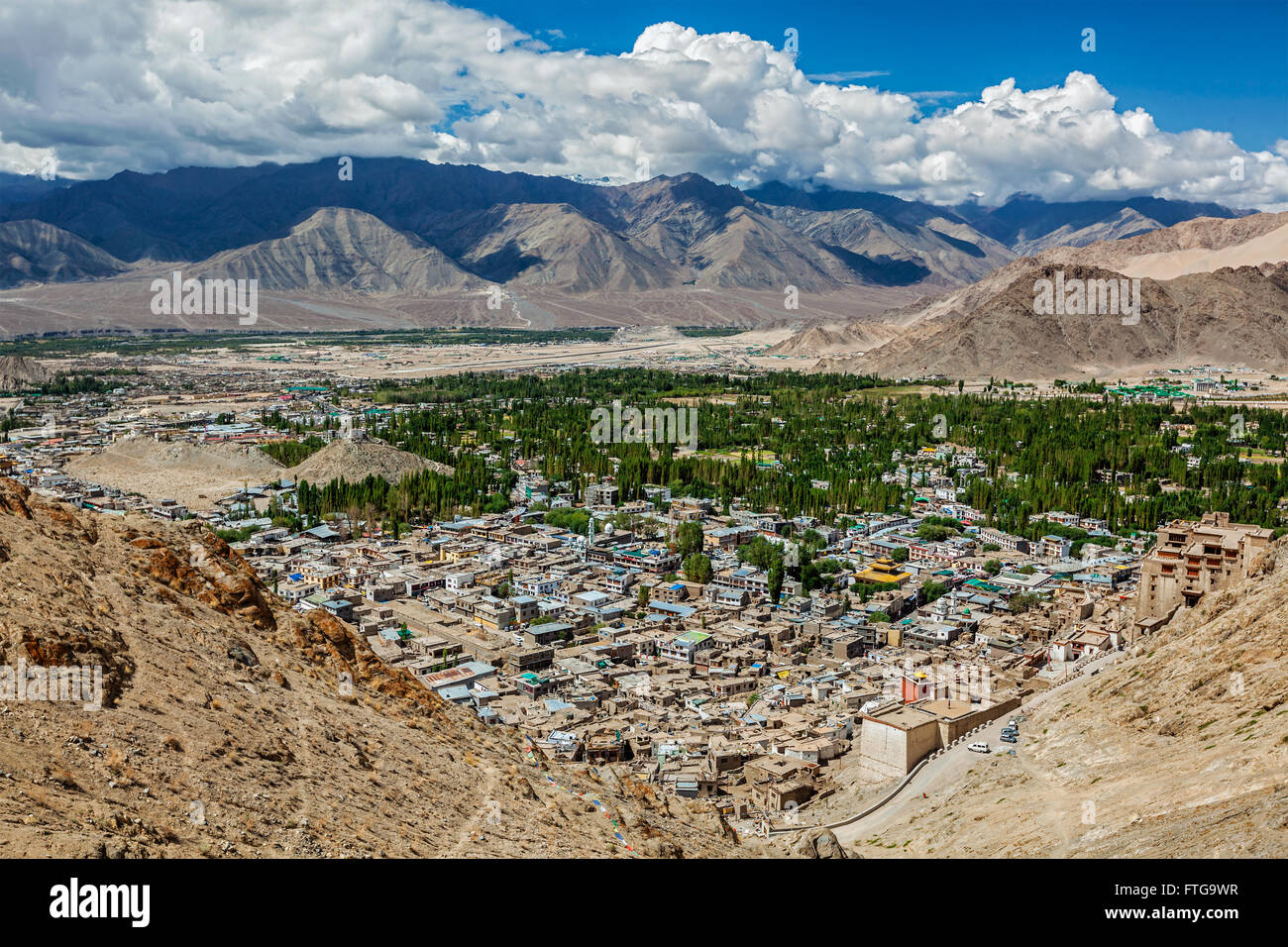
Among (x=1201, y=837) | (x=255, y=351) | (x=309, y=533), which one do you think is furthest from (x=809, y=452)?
(x=255, y=351)

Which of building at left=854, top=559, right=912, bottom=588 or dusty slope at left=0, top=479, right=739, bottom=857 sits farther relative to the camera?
Answer: building at left=854, top=559, right=912, bottom=588

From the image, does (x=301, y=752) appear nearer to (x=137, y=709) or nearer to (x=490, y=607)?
(x=137, y=709)

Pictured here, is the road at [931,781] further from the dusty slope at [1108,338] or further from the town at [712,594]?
the dusty slope at [1108,338]

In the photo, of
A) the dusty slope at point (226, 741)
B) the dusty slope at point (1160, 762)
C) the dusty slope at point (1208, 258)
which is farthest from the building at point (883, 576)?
the dusty slope at point (1208, 258)

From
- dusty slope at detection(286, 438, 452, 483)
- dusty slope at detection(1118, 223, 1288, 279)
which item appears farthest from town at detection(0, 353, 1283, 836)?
dusty slope at detection(1118, 223, 1288, 279)

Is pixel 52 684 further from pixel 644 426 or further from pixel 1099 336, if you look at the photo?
pixel 1099 336

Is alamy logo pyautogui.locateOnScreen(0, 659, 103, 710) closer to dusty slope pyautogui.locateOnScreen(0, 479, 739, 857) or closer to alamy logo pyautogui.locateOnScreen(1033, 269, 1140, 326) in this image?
dusty slope pyautogui.locateOnScreen(0, 479, 739, 857)
